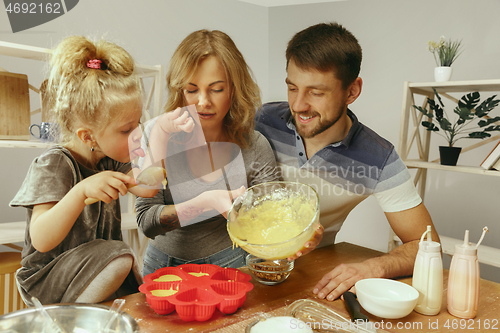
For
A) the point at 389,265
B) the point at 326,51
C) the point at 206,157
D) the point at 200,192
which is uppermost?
the point at 326,51

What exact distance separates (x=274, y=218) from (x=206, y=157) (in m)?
0.44

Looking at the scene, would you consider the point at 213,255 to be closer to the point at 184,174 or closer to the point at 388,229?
the point at 184,174

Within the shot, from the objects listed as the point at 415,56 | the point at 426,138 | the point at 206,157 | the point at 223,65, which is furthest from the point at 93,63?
the point at 426,138

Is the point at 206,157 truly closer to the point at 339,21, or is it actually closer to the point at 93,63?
the point at 93,63

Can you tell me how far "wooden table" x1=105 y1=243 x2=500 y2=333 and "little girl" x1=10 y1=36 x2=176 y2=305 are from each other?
0.15 metres

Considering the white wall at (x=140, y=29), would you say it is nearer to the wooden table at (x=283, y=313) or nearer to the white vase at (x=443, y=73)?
the white vase at (x=443, y=73)

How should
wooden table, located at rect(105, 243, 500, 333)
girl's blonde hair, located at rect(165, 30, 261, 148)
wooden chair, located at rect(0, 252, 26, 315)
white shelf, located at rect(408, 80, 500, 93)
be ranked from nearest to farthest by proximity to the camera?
wooden table, located at rect(105, 243, 500, 333) → girl's blonde hair, located at rect(165, 30, 261, 148) → wooden chair, located at rect(0, 252, 26, 315) → white shelf, located at rect(408, 80, 500, 93)

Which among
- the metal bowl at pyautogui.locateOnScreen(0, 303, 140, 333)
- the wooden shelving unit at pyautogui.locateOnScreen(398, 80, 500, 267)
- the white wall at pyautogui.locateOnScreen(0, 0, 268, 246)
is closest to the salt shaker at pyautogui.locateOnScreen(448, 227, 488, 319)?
the metal bowl at pyautogui.locateOnScreen(0, 303, 140, 333)

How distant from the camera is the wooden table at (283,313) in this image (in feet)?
2.49

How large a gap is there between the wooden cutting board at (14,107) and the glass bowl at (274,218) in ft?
4.30

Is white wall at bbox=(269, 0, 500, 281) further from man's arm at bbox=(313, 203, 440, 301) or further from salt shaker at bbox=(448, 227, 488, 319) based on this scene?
salt shaker at bbox=(448, 227, 488, 319)

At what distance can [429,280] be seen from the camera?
857mm

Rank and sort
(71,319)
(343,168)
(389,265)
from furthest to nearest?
(343,168), (389,265), (71,319)

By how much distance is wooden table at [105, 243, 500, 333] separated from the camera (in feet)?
2.49
